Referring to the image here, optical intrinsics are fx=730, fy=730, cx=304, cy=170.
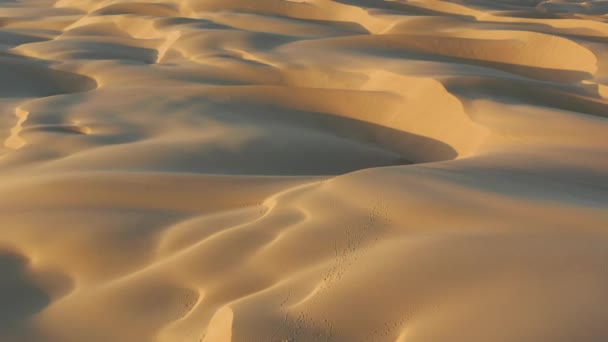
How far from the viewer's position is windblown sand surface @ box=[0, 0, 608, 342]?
1.32 m

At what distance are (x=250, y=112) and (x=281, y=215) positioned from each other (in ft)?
6.04

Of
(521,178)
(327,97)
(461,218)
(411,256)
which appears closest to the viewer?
(411,256)

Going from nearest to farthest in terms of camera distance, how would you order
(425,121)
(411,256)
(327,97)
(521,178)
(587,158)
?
(411,256) → (521,178) → (587,158) → (425,121) → (327,97)

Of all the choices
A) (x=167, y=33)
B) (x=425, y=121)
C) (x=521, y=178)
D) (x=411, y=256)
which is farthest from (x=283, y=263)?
(x=167, y=33)

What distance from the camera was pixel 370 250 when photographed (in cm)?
155

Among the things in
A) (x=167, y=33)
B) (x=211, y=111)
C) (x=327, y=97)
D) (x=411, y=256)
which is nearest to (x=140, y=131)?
(x=211, y=111)

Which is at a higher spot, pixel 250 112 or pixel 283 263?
pixel 283 263

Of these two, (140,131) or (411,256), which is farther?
(140,131)

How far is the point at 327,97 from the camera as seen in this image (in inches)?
151

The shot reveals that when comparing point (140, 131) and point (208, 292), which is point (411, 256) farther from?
point (140, 131)

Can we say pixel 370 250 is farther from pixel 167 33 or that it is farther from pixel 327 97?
pixel 167 33

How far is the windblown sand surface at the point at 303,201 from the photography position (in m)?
1.32

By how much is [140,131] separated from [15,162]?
61 centimetres

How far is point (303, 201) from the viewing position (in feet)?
6.14
